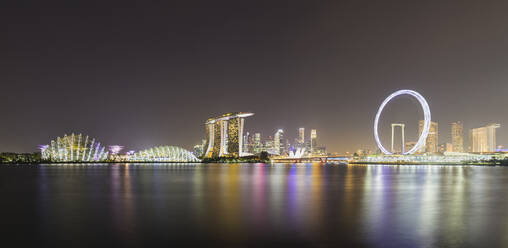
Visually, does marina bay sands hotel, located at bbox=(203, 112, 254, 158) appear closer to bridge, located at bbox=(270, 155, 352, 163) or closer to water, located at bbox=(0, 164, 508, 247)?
bridge, located at bbox=(270, 155, 352, 163)

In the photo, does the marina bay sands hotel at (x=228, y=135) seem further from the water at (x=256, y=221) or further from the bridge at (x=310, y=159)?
the water at (x=256, y=221)

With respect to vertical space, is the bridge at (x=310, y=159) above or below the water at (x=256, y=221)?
below

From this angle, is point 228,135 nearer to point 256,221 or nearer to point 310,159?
point 310,159

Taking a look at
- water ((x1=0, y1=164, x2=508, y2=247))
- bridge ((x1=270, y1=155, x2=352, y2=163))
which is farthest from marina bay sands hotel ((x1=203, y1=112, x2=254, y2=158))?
water ((x1=0, y1=164, x2=508, y2=247))

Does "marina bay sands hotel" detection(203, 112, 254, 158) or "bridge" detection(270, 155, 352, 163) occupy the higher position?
"marina bay sands hotel" detection(203, 112, 254, 158)

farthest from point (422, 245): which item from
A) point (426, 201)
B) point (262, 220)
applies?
point (426, 201)

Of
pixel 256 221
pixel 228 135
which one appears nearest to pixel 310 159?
pixel 228 135

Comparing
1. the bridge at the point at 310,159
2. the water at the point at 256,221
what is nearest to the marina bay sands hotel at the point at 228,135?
the bridge at the point at 310,159

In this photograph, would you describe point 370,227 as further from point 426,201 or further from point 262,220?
point 426,201

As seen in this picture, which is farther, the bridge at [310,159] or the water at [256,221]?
the bridge at [310,159]
